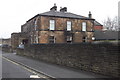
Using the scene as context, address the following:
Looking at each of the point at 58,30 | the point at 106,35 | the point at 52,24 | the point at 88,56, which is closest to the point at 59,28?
the point at 58,30

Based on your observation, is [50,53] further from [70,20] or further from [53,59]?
[70,20]

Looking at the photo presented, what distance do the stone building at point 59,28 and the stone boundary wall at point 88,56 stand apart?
13614mm

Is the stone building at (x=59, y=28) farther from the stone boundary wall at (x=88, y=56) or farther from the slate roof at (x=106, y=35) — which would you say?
the stone boundary wall at (x=88, y=56)

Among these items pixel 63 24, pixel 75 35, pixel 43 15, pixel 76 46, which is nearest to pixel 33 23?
pixel 43 15

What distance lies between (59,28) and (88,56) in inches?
866

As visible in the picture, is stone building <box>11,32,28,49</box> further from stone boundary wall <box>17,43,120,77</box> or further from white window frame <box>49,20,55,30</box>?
stone boundary wall <box>17,43,120,77</box>

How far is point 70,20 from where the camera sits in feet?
110

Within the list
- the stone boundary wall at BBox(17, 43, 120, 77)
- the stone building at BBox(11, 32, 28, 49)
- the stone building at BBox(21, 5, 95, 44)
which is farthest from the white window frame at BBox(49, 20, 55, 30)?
the stone boundary wall at BBox(17, 43, 120, 77)

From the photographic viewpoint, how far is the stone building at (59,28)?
3143 cm

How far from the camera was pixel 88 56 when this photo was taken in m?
11.1

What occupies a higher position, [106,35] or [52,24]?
[52,24]

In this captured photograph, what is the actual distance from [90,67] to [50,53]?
277 inches

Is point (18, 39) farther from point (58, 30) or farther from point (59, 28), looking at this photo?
point (59, 28)

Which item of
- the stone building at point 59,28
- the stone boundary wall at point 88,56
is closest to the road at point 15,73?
the stone boundary wall at point 88,56
